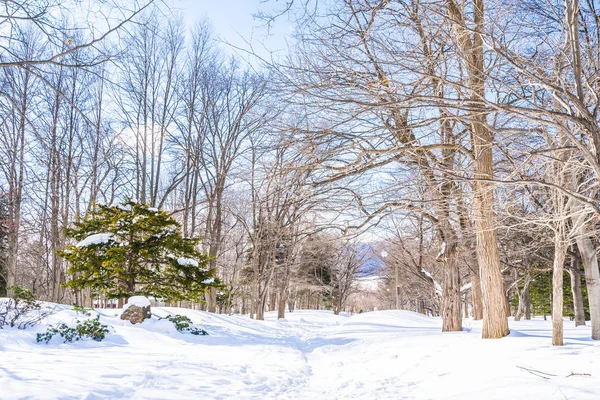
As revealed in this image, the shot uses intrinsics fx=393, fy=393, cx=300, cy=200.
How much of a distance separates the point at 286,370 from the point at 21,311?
4962 mm

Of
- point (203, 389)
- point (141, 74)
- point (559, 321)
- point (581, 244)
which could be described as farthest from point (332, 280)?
point (203, 389)

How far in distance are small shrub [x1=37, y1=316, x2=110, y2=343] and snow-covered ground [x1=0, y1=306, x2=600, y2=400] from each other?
0.50 ft

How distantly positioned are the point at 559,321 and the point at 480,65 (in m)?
4.30

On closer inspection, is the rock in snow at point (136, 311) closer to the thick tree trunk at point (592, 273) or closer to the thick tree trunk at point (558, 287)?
the thick tree trunk at point (558, 287)

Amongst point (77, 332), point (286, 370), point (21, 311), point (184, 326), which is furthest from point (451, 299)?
point (21, 311)

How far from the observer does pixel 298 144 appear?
5.39 meters

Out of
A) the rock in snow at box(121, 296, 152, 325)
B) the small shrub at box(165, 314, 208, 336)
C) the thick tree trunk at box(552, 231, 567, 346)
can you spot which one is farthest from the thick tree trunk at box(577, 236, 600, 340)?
the rock in snow at box(121, 296, 152, 325)

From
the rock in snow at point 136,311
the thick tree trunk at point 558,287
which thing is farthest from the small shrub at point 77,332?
the thick tree trunk at point 558,287

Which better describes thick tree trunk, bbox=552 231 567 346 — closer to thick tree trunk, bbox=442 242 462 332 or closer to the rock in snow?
thick tree trunk, bbox=442 242 462 332

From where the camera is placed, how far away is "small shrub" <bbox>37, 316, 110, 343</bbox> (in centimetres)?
640

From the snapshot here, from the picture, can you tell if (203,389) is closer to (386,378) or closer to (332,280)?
(386,378)

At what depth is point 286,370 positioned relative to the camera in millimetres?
5965

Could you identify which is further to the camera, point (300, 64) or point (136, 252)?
point (136, 252)

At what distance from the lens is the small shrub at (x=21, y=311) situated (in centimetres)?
674
